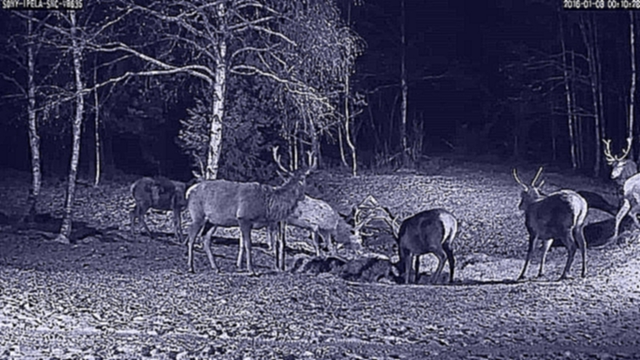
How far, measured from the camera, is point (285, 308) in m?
9.21

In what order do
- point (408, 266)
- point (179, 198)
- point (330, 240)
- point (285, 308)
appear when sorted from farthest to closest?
point (179, 198) → point (330, 240) → point (408, 266) → point (285, 308)

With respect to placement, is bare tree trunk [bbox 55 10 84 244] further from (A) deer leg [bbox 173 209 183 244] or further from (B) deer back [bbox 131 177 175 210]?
(A) deer leg [bbox 173 209 183 244]

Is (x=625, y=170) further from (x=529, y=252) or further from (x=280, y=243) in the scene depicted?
(x=280, y=243)

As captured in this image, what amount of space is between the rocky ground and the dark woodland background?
8.70 meters

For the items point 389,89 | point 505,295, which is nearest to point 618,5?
point 505,295

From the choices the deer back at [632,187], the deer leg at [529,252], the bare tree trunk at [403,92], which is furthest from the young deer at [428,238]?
the bare tree trunk at [403,92]

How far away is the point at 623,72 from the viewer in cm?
2642

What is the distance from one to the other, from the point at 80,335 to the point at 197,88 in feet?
45.7

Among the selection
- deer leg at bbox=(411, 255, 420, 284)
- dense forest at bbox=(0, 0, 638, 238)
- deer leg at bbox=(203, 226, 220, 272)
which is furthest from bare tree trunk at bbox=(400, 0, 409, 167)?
deer leg at bbox=(203, 226, 220, 272)

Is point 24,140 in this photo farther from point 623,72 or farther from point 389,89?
point 623,72

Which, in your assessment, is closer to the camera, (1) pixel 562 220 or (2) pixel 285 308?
(2) pixel 285 308

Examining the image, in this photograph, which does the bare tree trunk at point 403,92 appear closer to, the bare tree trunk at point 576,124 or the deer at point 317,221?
the bare tree trunk at point 576,124

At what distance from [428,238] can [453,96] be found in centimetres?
1679

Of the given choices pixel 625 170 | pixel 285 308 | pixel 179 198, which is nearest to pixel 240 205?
pixel 285 308
